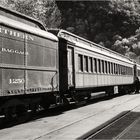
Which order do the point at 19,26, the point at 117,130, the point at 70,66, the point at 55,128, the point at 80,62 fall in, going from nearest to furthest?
the point at 117,130 → the point at 55,128 → the point at 19,26 → the point at 70,66 → the point at 80,62

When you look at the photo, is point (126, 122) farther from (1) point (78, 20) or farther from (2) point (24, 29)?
(1) point (78, 20)

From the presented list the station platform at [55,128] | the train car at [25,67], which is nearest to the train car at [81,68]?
the train car at [25,67]

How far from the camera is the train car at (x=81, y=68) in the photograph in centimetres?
1455

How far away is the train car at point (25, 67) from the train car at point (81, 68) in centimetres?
97

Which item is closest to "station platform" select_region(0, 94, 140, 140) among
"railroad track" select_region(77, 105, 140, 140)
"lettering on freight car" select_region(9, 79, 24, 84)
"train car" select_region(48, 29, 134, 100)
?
"railroad track" select_region(77, 105, 140, 140)

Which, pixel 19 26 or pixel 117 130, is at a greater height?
pixel 19 26

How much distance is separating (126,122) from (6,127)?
3886 millimetres

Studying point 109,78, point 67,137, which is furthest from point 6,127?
point 109,78

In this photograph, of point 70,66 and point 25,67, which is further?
point 70,66

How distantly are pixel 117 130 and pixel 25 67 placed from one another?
3.42 metres

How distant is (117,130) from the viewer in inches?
392

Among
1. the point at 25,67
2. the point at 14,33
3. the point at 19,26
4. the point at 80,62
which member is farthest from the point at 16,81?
the point at 80,62

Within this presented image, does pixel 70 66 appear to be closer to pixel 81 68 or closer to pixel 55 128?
pixel 81 68

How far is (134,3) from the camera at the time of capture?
112125 millimetres
